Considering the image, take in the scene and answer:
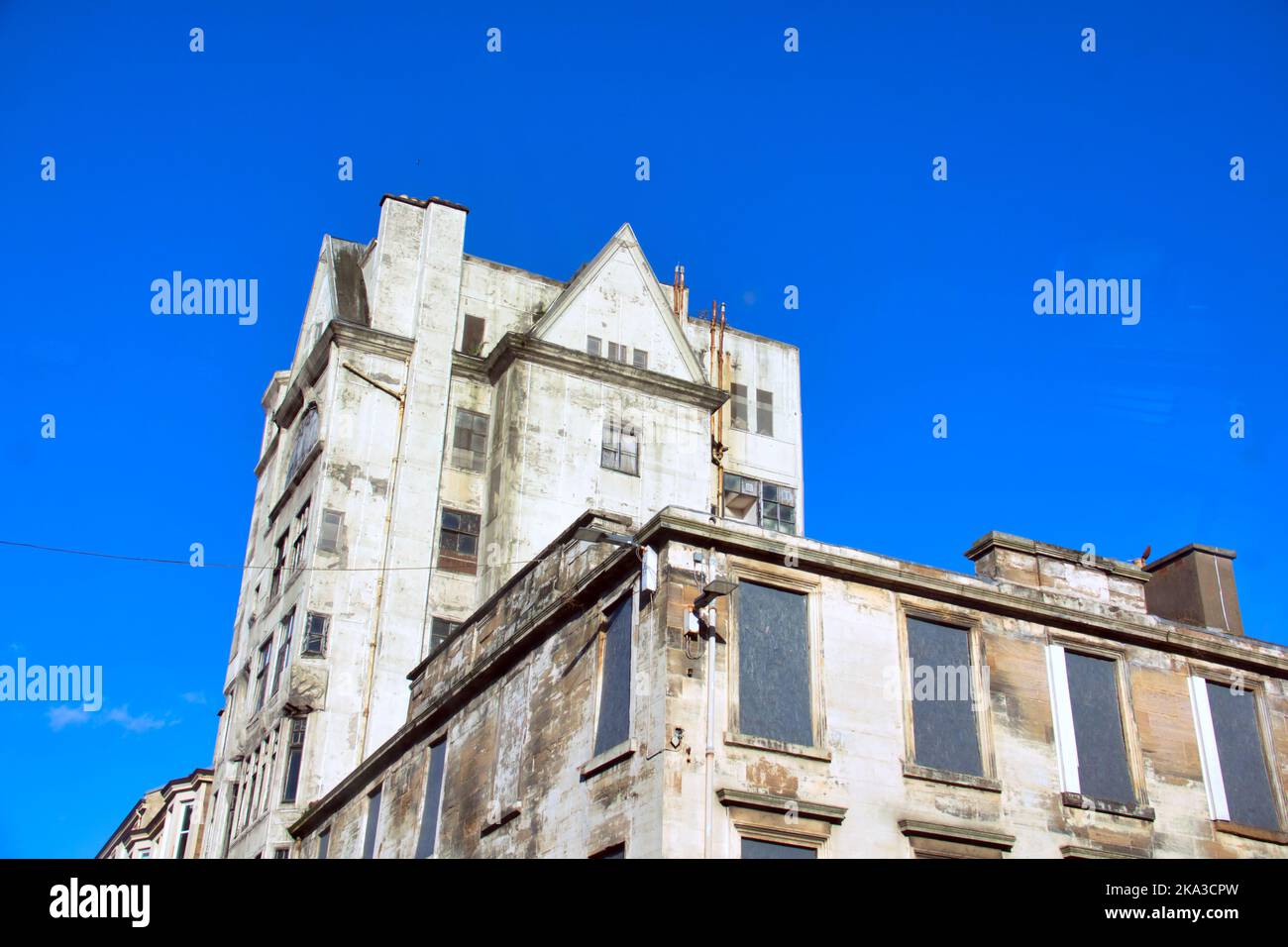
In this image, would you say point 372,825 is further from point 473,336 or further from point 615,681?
point 473,336

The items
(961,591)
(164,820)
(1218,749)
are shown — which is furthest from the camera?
(164,820)

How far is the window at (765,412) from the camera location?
49625 mm

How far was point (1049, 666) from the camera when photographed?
2377cm

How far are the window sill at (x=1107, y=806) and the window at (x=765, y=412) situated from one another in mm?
27491

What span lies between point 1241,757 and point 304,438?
29219 mm

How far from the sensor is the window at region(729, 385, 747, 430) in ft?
161

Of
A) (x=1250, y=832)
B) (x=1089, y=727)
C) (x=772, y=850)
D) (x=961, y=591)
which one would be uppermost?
(x=961, y=591)

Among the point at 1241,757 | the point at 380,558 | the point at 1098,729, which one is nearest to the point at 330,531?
the point at 380,558

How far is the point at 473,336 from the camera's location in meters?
44.7

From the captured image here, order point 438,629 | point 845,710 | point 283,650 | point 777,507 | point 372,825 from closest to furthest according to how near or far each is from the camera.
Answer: point 845,710, point 372,825, point 283,650, point 438,629, point 777,507

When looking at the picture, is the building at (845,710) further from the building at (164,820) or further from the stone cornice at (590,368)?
the building at (164,820)
